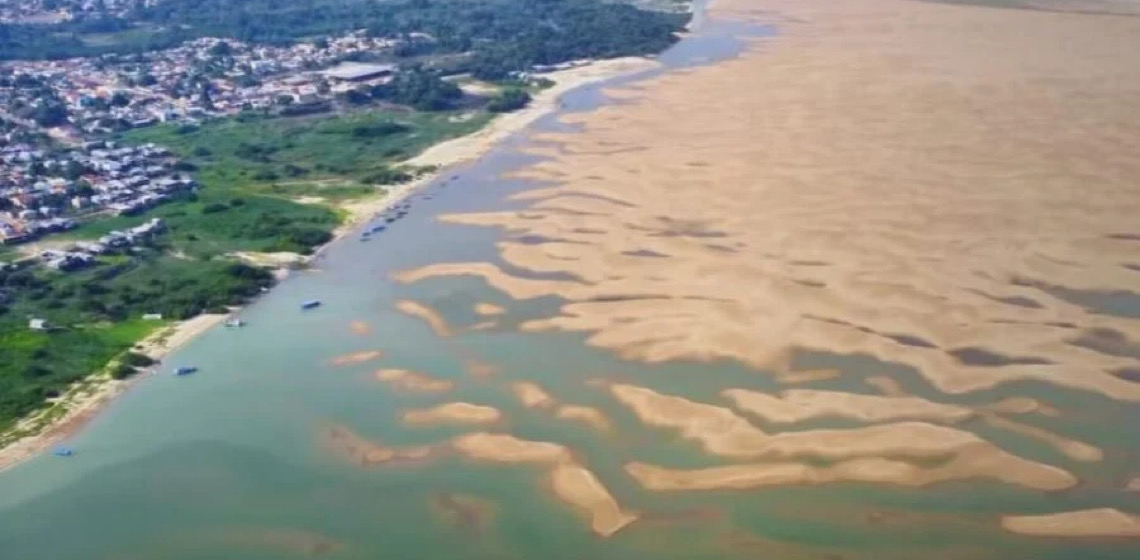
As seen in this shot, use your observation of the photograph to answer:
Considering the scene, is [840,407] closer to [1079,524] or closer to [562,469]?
[1079,524]

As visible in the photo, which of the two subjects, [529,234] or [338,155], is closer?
[529,234]

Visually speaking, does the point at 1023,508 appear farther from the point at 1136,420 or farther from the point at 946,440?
the point at 1136,420

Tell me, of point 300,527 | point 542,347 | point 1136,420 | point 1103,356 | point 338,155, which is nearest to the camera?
point 300,527

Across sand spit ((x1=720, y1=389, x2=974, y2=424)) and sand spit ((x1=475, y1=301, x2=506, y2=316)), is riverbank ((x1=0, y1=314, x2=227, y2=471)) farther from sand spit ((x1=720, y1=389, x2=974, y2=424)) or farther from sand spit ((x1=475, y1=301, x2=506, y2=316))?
sand spit ((x1=720, y1=389, x2=974, y2=424))

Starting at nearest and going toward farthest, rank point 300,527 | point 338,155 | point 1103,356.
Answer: point 300,527 < point 1103,356 < point 338,155

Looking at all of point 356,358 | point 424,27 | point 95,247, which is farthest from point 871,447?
point 424,27

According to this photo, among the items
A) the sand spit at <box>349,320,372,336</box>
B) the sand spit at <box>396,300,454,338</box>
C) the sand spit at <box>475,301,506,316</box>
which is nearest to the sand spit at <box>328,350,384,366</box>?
the sand spit at <box>349,320,372,336</box>

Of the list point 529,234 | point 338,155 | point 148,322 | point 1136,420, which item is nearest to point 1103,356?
point 1136,420
